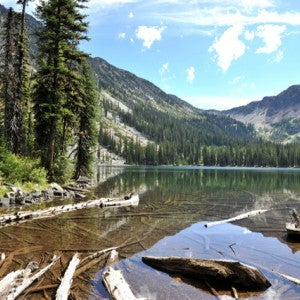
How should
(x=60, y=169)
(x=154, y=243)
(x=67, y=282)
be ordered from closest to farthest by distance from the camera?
1. (x=67, y=282)
2. (x=154, y=243)
3. (x=60, y=169)

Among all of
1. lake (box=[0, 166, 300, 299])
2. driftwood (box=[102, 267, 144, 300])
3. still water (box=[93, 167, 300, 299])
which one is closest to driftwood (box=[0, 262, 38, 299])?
lake (box=[0, 166, 300, 299])

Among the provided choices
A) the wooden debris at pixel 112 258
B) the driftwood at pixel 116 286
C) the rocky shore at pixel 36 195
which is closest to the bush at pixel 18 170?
the rocky shore at pixel 36 195

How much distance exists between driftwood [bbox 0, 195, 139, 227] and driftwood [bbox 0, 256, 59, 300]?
10168mm

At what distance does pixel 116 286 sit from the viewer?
442 inches

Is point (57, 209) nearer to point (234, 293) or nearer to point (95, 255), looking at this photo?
point (95, 255)

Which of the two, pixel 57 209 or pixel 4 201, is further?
pixel 4 201

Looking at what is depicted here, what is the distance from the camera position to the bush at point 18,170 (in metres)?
33.0

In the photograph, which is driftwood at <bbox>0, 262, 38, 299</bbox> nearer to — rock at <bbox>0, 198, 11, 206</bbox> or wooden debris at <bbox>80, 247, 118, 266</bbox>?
wooden debris at <bbox>80, 247, 118, 266</bbox>

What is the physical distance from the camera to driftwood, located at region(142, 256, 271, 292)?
12.5 metres

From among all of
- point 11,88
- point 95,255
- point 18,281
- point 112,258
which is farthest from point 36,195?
point 18,281

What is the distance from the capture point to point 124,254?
53.6ft

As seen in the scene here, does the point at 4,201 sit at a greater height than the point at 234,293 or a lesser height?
greater

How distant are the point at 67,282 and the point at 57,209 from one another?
1573cm

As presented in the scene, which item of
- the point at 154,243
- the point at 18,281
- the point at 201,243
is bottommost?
the point at 201,243
